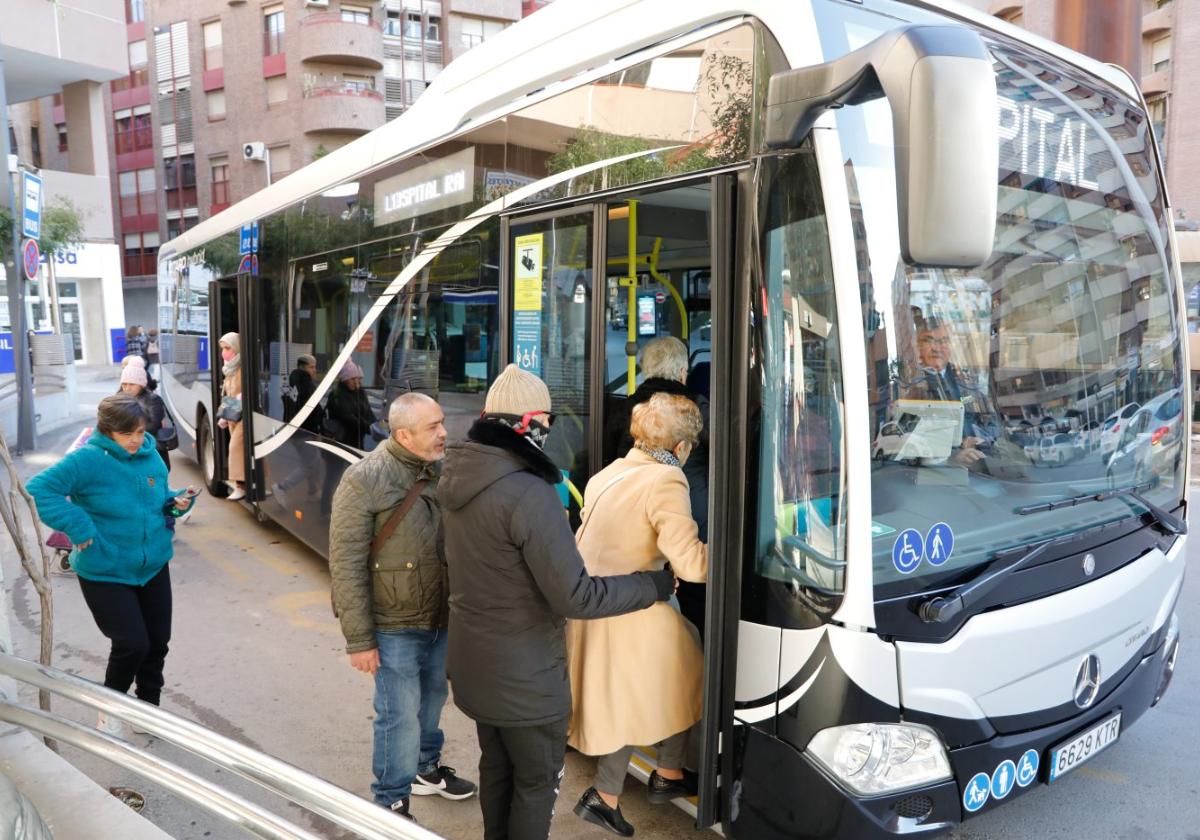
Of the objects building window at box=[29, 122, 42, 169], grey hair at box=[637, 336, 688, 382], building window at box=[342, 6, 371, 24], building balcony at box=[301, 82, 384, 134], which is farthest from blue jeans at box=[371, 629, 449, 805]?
building window at box=[29, 122, 42, 169]

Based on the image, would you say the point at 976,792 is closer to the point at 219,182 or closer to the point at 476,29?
the point at 476,29

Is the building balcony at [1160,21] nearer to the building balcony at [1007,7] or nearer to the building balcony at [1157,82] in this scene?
the building balcony at [1157,82]

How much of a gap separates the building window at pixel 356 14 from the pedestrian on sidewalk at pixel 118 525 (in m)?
38.4

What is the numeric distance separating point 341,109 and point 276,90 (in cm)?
402

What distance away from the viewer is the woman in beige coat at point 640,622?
3014mm

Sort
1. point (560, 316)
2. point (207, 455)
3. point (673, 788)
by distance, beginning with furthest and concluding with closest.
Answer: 1. point (207, 455)
2. point (560, 316)
3. point (673, 788)

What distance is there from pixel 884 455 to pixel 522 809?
5.23ft

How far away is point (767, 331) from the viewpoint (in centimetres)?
269

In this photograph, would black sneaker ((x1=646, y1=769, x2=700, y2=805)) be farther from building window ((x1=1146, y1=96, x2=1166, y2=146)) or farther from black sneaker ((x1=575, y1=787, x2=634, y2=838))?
building window ((x1=1146, y1=96, x2=1166, y2=146))

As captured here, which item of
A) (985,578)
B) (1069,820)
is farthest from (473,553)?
(1069,820)

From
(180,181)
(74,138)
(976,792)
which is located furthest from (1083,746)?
(180,181)

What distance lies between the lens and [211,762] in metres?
2.21

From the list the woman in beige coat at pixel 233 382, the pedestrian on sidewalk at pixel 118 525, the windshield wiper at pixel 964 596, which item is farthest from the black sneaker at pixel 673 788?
the woman in beige coat at pixel 233 382

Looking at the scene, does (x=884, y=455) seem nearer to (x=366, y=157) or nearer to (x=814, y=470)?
(x=814, y=470)
